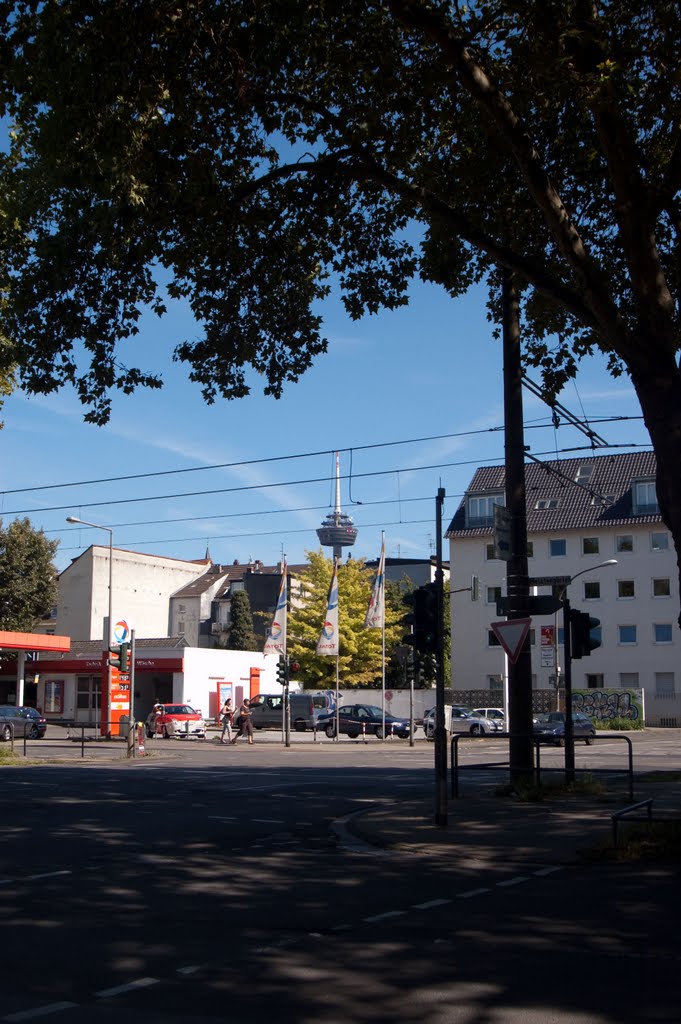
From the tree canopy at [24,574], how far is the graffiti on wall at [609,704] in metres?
31.1

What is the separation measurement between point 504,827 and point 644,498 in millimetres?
52794

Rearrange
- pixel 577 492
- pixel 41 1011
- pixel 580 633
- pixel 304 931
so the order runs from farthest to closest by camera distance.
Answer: pixel 577 492, pixel 580 633, pixel 304 931, pixel 41 1011

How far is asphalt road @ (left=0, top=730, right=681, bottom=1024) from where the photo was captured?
5910mm

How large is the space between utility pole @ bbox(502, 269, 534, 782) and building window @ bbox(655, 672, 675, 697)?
47.7 m

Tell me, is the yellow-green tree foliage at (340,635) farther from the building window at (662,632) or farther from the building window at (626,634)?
the building window at (662,632)

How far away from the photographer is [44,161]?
13.1 meters

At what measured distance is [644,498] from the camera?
208 feet

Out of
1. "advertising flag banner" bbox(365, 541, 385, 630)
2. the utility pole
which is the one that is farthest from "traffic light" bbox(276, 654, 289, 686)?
the utility pole

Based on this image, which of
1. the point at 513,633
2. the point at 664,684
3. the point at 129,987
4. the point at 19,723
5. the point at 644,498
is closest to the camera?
the point at 129,987

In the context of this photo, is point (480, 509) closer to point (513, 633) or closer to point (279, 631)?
point (279, 631)

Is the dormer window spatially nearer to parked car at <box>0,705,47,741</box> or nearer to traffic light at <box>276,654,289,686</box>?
traffic light at <box>276,654,289,686</box>

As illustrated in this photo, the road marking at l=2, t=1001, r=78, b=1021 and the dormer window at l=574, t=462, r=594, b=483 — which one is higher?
the dormer window at l=574, t=462, r=594, b=483

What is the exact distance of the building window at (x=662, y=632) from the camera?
62.0 meters

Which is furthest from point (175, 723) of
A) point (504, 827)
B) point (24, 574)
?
point (504, 827)
